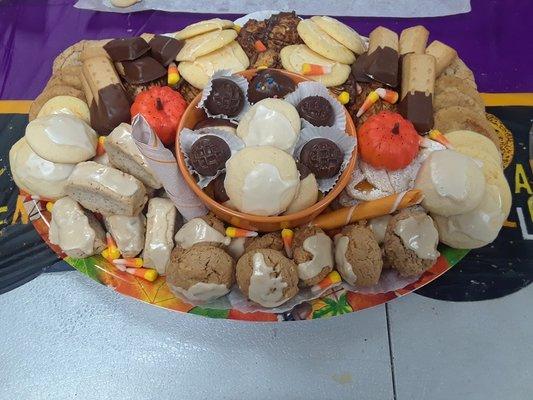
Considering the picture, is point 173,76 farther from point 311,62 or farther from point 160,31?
point 160,31

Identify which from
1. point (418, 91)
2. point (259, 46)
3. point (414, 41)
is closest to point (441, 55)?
point (414, 41)

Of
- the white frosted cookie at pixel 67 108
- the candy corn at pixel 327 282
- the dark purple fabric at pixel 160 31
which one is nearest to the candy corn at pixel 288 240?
the candy corn at pixel 327 282

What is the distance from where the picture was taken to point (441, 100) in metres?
1.54

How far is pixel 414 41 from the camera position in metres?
1.66

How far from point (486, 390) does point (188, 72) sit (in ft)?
4.21

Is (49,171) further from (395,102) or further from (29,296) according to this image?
(395,102)

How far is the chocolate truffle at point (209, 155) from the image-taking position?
52.5 inches

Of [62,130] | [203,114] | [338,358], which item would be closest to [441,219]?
[338,358]

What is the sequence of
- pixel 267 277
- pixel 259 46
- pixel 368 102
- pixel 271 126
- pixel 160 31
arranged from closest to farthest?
pixel 267 277 → pixel 271 126 → pixel 368 102 → pixel 259 46 → pixel 160 31

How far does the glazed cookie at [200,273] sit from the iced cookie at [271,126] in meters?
0.31

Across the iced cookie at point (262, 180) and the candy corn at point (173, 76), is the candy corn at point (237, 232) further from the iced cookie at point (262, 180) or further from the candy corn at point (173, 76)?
the candy corn at point (173, 76)

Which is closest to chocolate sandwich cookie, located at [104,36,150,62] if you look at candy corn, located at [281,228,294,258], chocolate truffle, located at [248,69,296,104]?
chocolate truffle, located at [248,69,296,104]

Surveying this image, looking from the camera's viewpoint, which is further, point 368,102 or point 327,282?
point 368,102

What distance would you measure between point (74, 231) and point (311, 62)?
2.79 feet
